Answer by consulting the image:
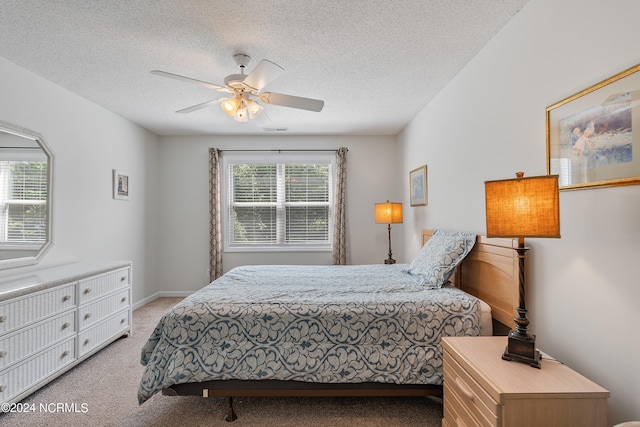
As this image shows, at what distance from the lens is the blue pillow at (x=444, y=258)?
7.61 feet

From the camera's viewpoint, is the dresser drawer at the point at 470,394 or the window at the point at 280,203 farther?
the window at the point at 280,203

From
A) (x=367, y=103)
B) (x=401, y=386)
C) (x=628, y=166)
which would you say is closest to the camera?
(x=628, y=166)

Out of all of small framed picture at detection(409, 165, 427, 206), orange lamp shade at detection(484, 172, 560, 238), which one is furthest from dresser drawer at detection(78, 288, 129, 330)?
small framed picture at detection(409, 165, 427, 206)

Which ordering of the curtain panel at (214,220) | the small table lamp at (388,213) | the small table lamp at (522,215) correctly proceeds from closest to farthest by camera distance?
the small table lamp at (522,215), the small table lamp at (388,213), the curtain panel at (214,220)

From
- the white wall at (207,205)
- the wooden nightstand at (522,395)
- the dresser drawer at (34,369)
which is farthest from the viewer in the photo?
the white wall at (207,205)

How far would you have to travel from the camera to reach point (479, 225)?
2.36 meters

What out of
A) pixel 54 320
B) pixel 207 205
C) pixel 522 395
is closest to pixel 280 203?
pixel 207 205

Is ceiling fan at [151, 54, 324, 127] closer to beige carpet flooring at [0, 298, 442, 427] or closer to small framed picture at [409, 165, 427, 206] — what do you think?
small framed picture at [409, 165, 427, 206]

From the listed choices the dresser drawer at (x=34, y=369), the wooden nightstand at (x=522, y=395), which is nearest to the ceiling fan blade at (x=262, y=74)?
the wooden nightstand at (x=522, y=395)

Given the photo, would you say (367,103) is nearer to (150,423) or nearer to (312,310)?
(312,310)

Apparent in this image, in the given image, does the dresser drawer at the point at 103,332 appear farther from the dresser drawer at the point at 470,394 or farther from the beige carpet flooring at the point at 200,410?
the dresser drawer at the point at 470,394

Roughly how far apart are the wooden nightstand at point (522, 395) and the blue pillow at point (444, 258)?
867mm

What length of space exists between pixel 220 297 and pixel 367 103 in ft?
8.59

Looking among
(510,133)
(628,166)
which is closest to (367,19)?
(510,133)
